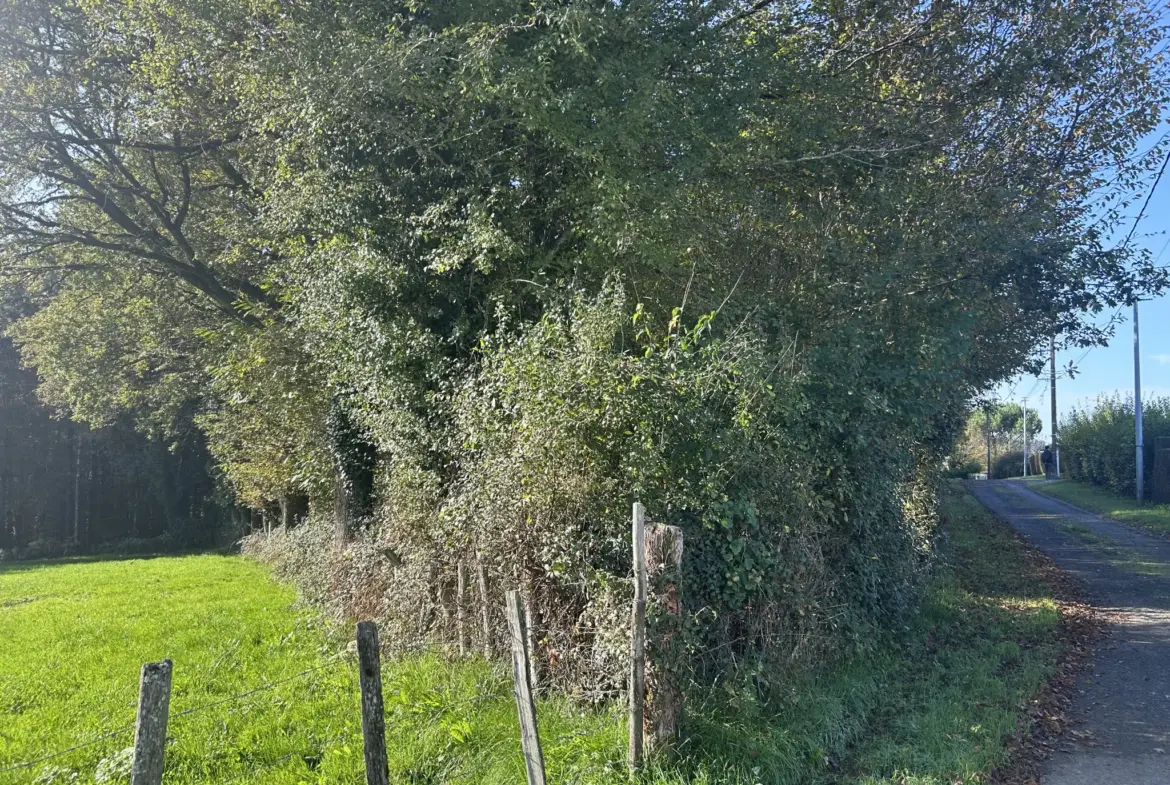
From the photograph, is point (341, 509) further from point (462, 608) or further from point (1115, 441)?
point (1115, 441)

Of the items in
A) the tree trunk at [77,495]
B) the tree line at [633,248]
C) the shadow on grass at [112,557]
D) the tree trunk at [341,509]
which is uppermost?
the tree line at [633,248]

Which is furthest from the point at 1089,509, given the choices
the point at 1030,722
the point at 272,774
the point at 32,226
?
the point at 32,226

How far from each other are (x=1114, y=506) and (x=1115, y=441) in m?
4.65

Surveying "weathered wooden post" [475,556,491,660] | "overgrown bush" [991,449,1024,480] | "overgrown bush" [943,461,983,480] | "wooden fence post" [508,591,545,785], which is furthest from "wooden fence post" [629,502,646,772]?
"overgrown bush" [991,449,1024,480]

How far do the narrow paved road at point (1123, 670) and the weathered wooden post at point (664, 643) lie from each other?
2624 mm

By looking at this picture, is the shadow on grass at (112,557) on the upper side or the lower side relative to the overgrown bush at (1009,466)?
lower

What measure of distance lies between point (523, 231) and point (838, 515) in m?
4.65

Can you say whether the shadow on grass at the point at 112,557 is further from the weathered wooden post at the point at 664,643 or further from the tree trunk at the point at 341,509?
the weathered wooden post at the point at 664,643

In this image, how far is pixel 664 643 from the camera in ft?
17.5

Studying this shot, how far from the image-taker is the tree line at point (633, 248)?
6434 mm

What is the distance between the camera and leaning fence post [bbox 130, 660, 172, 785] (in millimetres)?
3537

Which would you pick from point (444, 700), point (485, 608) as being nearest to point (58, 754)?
point (444, 700)

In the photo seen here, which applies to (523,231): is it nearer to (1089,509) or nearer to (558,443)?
(558,443)

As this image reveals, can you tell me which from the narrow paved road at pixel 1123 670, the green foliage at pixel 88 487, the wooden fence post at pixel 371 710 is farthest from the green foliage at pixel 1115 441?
the green foliage at pixel 88 487
